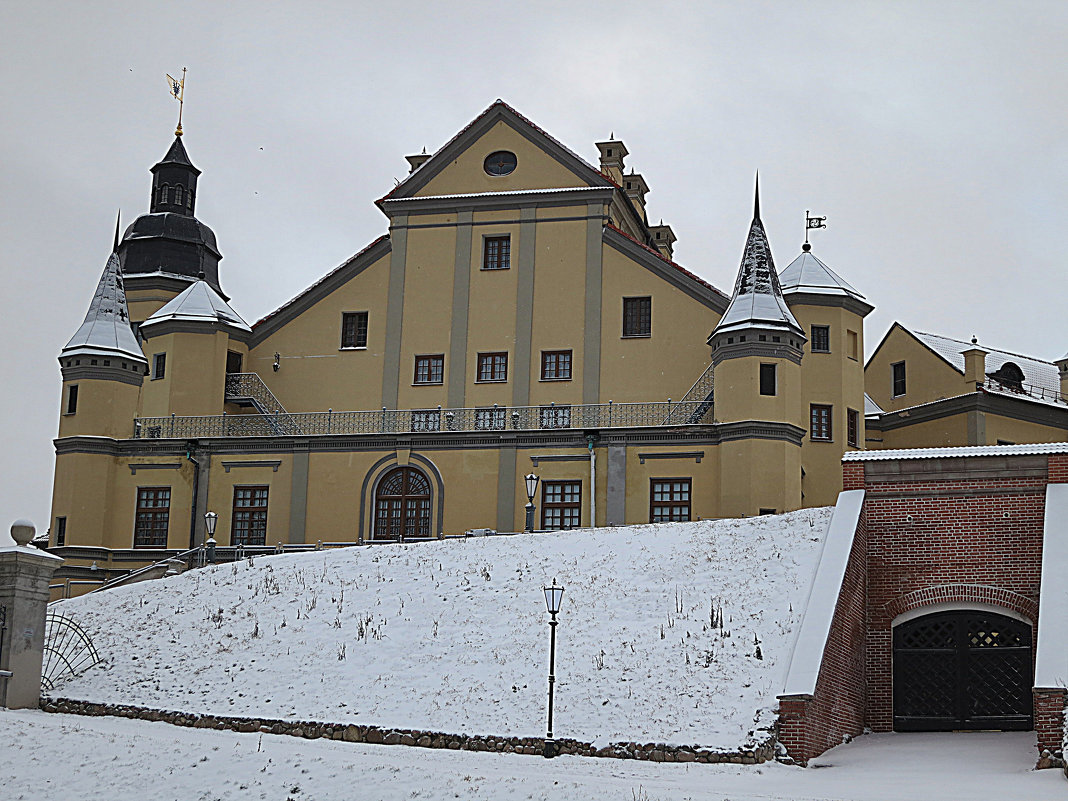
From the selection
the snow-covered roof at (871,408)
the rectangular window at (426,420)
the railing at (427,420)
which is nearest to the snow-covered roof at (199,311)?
the railing at (427,420)

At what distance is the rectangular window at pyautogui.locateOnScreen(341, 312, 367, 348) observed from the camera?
44281 millimetres

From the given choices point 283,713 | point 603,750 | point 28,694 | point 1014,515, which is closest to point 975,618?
point 1014,515

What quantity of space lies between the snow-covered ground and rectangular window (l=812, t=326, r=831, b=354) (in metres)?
24.0

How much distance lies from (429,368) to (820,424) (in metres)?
12.2

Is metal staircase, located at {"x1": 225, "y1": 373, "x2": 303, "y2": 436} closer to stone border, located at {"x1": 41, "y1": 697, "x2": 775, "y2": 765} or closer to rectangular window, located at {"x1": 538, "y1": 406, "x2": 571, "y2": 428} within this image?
rectangular window, located at {"x1": 538, "y1": 406, "x2": 571, "y2": 428}

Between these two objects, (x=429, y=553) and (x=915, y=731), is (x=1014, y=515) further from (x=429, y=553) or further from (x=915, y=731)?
(x=429, y=553)

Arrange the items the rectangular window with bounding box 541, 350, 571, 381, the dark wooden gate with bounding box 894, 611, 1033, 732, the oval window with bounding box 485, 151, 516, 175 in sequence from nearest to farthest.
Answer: the dark wooden gate with bounding box 894, 611, 1033, 732 → the rectangular window with bounding box 541, 350, 571, 381 → the oval window with bounding box 485, 151, 516, 175

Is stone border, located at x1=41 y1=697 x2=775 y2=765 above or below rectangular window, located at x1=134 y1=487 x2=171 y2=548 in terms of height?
below

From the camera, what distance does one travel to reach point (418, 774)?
16750mm

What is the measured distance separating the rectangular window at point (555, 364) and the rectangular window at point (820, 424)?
24.8 feet

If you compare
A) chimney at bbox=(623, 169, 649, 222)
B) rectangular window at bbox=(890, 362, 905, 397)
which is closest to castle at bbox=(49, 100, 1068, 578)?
chimney at bbox=(623, 169, 649, 222)

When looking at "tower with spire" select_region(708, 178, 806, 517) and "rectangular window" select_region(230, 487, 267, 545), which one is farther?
"rectangular window" select_region(230, 487, 267, 545)

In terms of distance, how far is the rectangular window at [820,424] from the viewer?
41.6m

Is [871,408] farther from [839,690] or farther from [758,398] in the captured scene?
[839,690]
